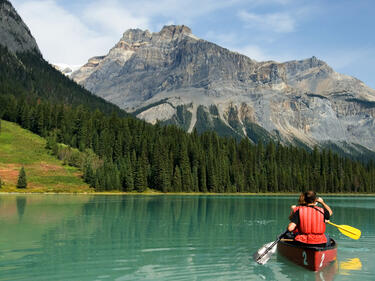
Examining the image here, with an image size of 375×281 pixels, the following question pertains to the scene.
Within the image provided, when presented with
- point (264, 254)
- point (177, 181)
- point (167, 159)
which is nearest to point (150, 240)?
point (264, 254)

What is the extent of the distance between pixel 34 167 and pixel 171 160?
166ft

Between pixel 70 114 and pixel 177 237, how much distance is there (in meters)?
147

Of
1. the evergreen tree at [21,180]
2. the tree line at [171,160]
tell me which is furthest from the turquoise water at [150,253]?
the tree line at [171,160]

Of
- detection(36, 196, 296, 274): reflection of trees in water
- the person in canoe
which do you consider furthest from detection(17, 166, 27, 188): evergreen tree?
the person in canoe

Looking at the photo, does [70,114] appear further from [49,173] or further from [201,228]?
[201,228]

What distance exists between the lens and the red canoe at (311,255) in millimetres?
23016

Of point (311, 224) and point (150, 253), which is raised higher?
point (311, 224)

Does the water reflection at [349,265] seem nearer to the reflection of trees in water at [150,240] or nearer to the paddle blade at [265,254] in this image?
the paddle blade at [265,254]

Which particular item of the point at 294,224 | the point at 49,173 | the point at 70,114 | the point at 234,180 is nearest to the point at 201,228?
the point at 294,224

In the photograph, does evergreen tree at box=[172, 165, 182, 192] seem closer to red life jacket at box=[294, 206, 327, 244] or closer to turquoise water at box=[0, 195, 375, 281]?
turquoise water at box=[0, 195, 375, 281]

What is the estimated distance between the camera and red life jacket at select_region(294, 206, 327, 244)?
24.2 metres

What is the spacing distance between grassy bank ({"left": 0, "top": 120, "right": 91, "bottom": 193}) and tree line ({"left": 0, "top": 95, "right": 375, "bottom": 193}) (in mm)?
4757

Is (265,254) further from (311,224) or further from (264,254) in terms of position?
(311,224)

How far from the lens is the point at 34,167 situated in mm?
126875
